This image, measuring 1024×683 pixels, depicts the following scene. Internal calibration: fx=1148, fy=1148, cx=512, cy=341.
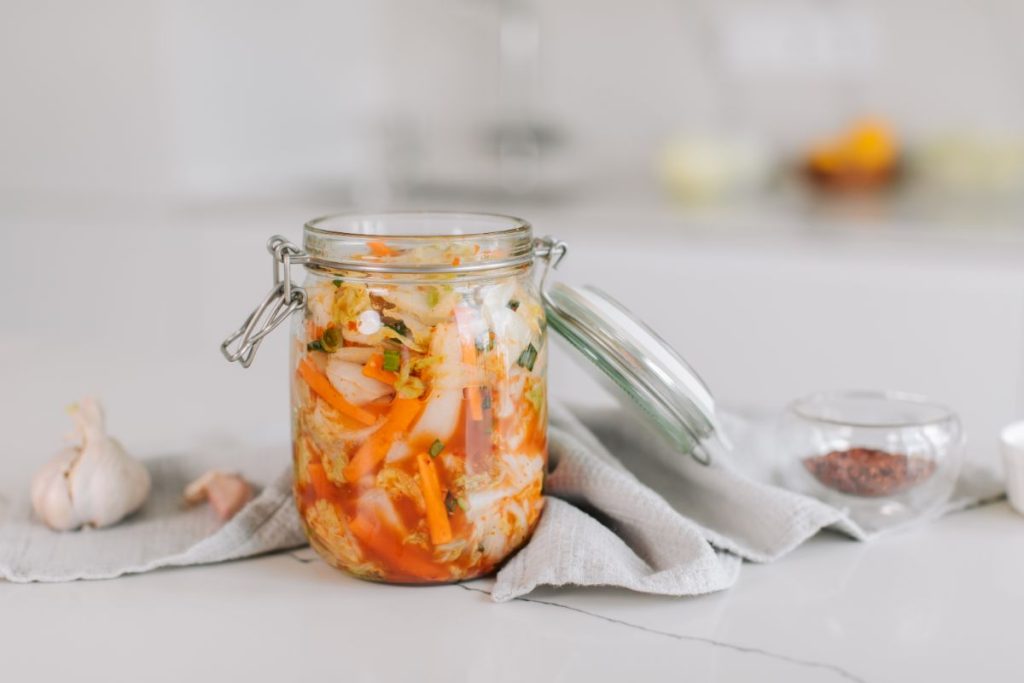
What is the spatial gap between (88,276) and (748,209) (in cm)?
171

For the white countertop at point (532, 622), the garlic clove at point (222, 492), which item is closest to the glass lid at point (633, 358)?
the white countertop at point (532, 622)

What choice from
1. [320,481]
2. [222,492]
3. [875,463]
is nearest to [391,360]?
[320,481]

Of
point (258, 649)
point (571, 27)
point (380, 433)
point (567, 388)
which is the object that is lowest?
point (567, 388)

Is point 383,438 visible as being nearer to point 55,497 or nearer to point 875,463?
point 55,497

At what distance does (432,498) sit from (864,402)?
45cm

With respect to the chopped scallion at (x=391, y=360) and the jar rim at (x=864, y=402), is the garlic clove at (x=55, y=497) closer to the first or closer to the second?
the chopped scallion at (x=391, y=360)

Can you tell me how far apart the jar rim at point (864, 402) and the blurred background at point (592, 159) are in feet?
4.04

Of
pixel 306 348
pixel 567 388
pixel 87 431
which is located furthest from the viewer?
pixel 567 388

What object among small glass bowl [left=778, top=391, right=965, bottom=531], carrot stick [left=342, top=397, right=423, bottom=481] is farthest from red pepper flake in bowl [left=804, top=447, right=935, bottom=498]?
carrot stick [left=342, top=397, right=423, bottom=481]

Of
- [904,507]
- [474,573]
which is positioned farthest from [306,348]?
[904,507]

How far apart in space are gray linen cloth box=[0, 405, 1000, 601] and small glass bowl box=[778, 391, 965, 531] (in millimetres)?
35

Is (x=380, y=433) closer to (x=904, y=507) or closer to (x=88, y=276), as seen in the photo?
(x=904, y=507)

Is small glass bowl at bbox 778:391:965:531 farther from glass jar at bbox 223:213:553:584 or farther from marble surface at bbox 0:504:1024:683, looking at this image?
glass jar at bbox 223:213:553:584

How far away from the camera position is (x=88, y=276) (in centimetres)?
303
